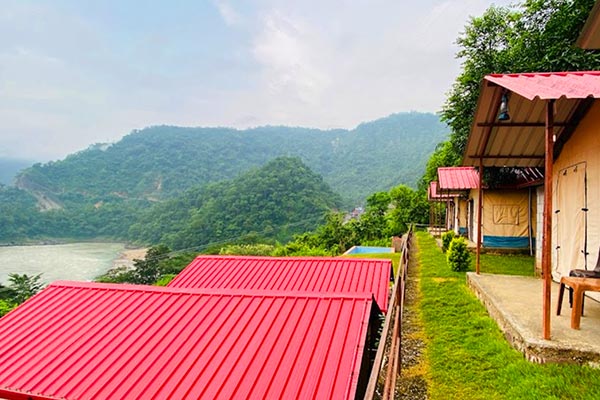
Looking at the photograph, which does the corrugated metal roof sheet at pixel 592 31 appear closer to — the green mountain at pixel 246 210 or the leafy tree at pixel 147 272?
the leafy tree at pixel 147 272

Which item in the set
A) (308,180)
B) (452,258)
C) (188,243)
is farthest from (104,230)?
(452,258)

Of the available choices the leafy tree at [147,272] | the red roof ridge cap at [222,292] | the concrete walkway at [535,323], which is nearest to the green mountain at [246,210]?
the leafy tree at [147,272]

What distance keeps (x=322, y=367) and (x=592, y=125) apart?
5645mm

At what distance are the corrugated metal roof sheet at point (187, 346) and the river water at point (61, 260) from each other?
43.7 metres

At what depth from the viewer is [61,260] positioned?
51312 mm

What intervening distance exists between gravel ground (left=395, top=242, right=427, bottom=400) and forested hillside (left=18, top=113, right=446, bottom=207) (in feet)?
201

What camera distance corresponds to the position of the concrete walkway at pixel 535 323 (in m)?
3.68

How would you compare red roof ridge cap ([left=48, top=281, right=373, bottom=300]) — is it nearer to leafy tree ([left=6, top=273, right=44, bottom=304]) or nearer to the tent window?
the tent window

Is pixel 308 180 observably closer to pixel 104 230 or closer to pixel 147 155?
pixel 104 230

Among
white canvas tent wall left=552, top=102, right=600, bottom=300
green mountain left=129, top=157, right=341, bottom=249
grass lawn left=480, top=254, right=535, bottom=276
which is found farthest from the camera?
green mountain left=129, top=157, right=341, bottom=249

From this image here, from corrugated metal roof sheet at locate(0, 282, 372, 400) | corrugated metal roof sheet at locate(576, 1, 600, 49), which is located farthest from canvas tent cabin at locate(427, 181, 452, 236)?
Answer: corrugated metal roof sheet at locate(0, 282, 372, 400)

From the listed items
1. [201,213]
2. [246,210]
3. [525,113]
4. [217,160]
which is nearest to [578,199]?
[525,113]

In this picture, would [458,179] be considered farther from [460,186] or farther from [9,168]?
[9,168]

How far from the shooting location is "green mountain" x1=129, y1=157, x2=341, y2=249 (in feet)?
161
